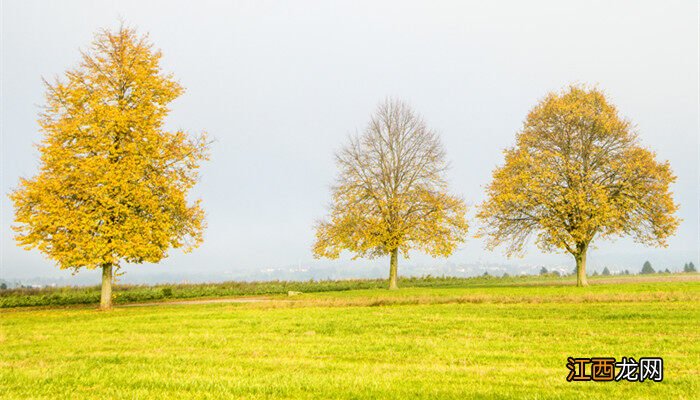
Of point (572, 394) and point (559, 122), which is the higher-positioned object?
point (559, 122)

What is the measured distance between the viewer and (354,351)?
12945 millimetres

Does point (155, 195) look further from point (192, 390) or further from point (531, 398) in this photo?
point (531, 398)

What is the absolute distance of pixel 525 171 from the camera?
37.4 m

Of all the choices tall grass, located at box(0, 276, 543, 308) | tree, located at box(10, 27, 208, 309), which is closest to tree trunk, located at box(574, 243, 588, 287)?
tall grass, located at box(0, 276, 543, 308)

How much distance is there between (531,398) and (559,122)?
3523cm

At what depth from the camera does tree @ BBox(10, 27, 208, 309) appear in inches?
1040

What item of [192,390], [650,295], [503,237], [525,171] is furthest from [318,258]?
[192,390]

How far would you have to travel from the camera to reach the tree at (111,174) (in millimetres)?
26406

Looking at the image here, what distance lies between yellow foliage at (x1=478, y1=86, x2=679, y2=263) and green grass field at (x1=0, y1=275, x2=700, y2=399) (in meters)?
12.6

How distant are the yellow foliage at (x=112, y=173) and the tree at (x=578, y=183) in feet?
77.5

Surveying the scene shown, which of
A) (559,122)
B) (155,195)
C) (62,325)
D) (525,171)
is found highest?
(559,122)

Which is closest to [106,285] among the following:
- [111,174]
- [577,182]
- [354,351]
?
[111,174]

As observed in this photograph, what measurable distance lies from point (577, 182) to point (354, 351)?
29.7 meters

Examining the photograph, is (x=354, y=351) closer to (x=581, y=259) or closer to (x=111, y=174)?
(x=111, y=174)
